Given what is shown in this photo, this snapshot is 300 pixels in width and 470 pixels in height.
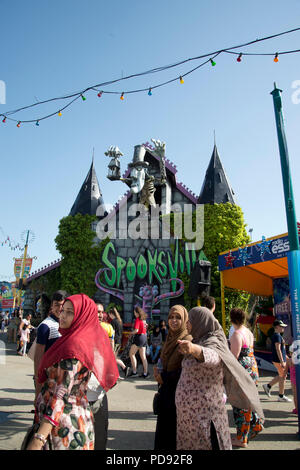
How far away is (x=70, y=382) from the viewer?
75.5 inches

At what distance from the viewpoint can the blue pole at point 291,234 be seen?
4.33 metres

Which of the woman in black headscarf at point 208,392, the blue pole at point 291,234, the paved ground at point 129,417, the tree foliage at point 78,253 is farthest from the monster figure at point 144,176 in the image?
the woman in black headscarf at point 208,392

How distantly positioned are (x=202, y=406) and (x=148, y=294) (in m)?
14.1

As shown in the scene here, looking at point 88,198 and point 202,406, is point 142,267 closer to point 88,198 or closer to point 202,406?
point 88,198

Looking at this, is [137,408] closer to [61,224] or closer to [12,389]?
[12,389]

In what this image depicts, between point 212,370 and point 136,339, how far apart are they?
19.0 ft

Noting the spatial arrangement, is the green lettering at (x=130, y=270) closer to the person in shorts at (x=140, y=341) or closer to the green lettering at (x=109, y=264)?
the green lettering at (x=109, y=264)

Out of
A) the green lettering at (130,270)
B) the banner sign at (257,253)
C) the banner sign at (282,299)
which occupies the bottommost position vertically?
the banner sign at (282,299)

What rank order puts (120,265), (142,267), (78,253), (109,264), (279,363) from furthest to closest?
(78,253), (109,264), (120,265), (142,267), (279,363)

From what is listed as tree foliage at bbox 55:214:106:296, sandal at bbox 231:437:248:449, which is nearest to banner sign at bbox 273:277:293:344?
sandal at bbox 231:437:248:449

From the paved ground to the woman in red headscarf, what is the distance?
2030 millimetres

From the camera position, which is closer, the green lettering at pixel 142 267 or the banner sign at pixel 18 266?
the green lettering at pixel 142 267

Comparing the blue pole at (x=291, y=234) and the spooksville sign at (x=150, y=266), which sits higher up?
the spooksville sign at (x=150, y=266)

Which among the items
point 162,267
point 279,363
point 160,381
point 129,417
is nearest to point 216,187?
point 162,267
